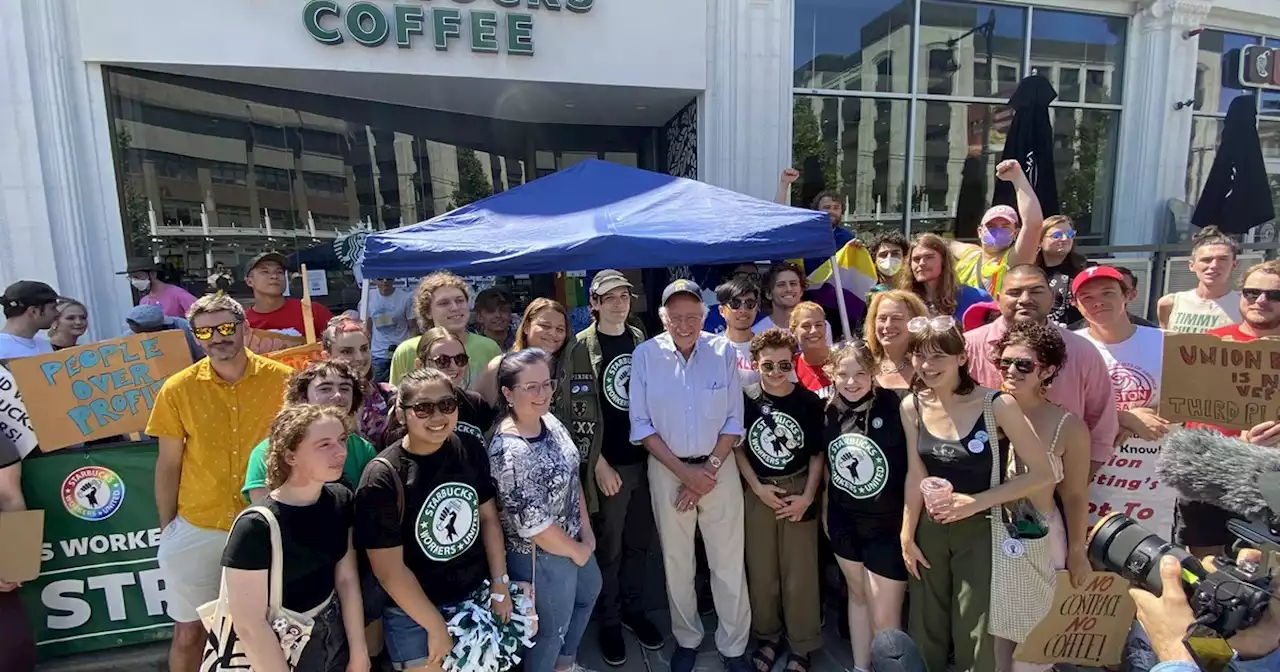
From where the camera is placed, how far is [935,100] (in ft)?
24.6

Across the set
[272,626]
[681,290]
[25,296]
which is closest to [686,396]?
[681,290]

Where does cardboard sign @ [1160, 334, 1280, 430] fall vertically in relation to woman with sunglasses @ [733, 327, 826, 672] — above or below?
above

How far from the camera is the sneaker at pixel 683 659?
9.78 feet

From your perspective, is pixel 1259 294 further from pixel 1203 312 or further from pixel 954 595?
pixel 954 595

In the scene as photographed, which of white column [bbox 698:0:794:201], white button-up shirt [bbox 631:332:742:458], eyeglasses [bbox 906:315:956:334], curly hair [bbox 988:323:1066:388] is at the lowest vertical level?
white button-up shirt [bbox 631:332:742:458]

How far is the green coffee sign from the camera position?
225 inches

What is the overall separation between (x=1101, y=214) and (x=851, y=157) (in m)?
3.74

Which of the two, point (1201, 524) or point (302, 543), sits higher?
point (302, 543)

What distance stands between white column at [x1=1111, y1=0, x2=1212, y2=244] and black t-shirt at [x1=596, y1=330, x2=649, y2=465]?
806cm

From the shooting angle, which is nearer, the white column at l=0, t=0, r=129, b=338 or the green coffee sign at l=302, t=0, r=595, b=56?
the white column at l=0, t=0, r=129, b=338

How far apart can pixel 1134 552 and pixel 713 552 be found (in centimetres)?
161

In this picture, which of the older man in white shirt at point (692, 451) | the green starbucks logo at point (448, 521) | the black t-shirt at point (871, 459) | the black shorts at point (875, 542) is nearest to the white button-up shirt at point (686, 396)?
the older man in white shirt at point (692, 451)

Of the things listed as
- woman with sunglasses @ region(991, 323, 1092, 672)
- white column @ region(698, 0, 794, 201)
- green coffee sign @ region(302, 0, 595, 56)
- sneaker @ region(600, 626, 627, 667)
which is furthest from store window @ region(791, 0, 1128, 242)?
sneaker @ region(600, 626, 627, 667)

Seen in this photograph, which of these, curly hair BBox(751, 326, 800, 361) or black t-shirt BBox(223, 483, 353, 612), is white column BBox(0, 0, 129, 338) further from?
curly hair BBox(751, 326, 800, 361)
